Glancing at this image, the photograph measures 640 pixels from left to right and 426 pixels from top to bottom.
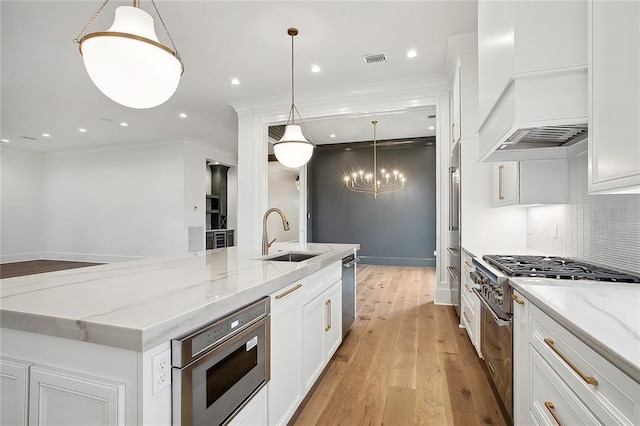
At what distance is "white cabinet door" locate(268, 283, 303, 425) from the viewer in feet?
4.89

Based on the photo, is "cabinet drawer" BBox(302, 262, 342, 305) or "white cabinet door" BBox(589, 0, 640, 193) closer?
"white cabinet door" BBox(589, 0, 640, 193)

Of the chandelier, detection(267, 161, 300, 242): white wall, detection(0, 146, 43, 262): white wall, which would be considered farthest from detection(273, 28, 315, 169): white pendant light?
detection(0, 146, 43, 262): white wall

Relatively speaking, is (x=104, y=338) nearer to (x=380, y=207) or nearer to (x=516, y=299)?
(x=516, y=299)

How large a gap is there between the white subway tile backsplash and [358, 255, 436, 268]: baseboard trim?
Answer: 15.5 ft

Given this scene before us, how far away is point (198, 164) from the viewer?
25.8ft

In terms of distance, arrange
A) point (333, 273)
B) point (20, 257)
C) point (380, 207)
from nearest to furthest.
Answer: point (333, 273) < point (380, 207) < point (20, 257)

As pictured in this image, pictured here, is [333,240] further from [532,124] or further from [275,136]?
[532,124]

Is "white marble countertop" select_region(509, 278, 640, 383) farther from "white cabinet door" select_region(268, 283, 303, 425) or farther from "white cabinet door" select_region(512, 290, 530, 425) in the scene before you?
"white cabinet door" select_region(268, 283, 303, 425)

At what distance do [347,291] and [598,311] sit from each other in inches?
80.5

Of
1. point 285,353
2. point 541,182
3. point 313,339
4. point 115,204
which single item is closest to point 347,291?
point 313,339

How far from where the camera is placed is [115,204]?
8.03 metres

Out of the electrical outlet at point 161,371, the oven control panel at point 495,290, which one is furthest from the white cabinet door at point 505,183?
the electrical outlet at point 161,371

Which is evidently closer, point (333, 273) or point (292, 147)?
point (333, 273)

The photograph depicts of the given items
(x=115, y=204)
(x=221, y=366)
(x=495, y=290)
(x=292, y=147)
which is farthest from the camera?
→ (x=115, y=204)
